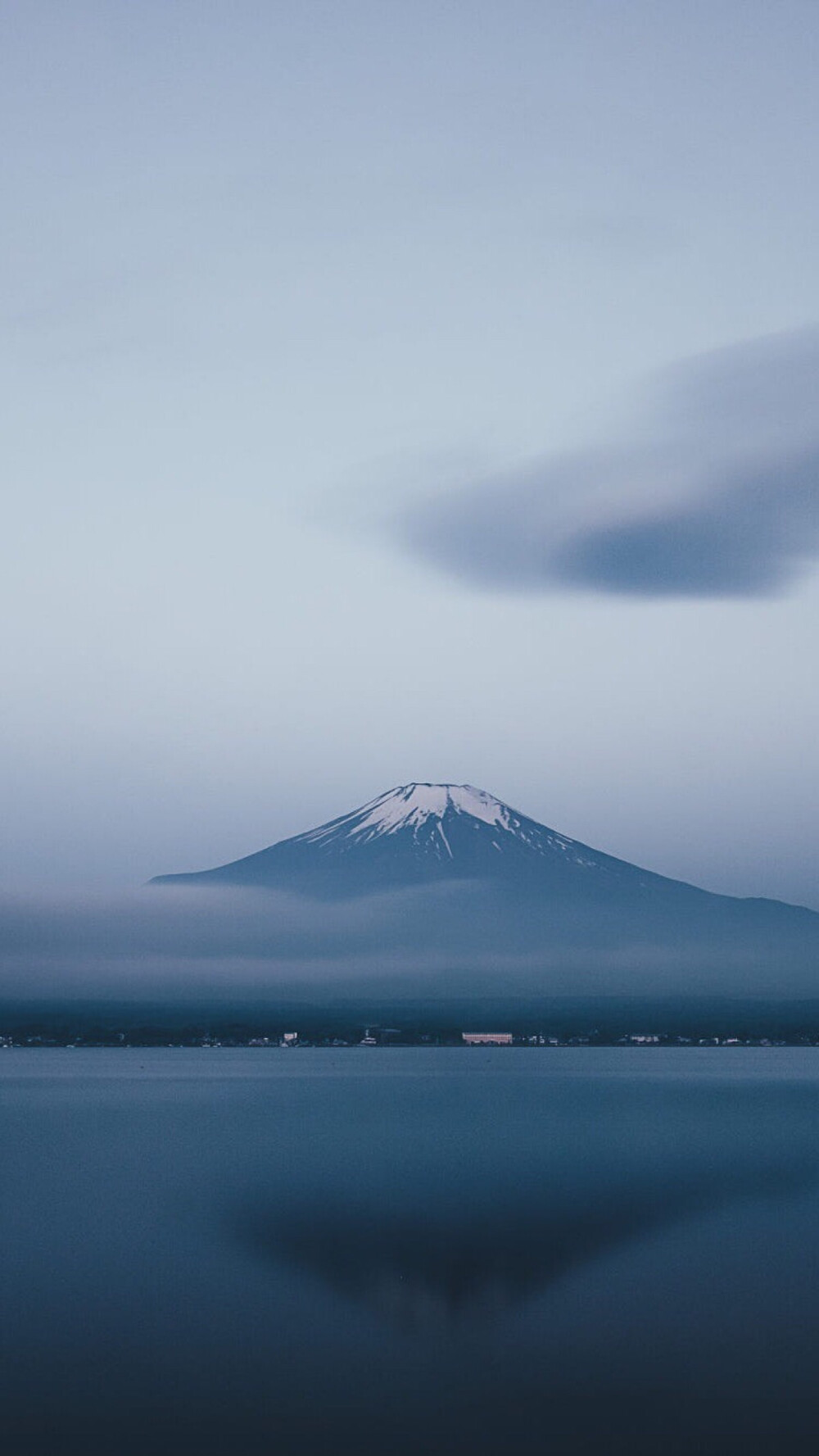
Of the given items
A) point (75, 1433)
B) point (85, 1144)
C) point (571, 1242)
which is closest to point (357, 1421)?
point (75, 1433)

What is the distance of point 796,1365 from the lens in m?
18.5

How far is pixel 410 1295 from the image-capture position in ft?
78.5

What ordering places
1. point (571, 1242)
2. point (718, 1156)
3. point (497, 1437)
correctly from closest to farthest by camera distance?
point (497, 1437)
point (571, 1242)
point (718, 1156)

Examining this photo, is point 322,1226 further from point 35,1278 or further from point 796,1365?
point 796,1365

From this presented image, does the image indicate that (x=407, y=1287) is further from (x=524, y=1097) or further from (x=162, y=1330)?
(x=524, y=1097)

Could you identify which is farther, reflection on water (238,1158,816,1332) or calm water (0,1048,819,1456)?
reflection on water (238,1158,816,1332)

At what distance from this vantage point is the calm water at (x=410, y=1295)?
1645 centimetres

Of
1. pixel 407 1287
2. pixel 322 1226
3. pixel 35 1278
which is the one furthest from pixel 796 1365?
pixel 322 1226

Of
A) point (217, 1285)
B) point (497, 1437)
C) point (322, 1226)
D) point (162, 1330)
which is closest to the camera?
point (497, 1437)

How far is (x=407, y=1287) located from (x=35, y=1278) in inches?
225

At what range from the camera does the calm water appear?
54.0 feet

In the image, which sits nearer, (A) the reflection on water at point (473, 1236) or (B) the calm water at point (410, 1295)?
(B) the calm water at point (410, 1295)

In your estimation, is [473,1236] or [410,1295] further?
[473,1236]

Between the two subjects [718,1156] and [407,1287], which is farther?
[718,1156]
